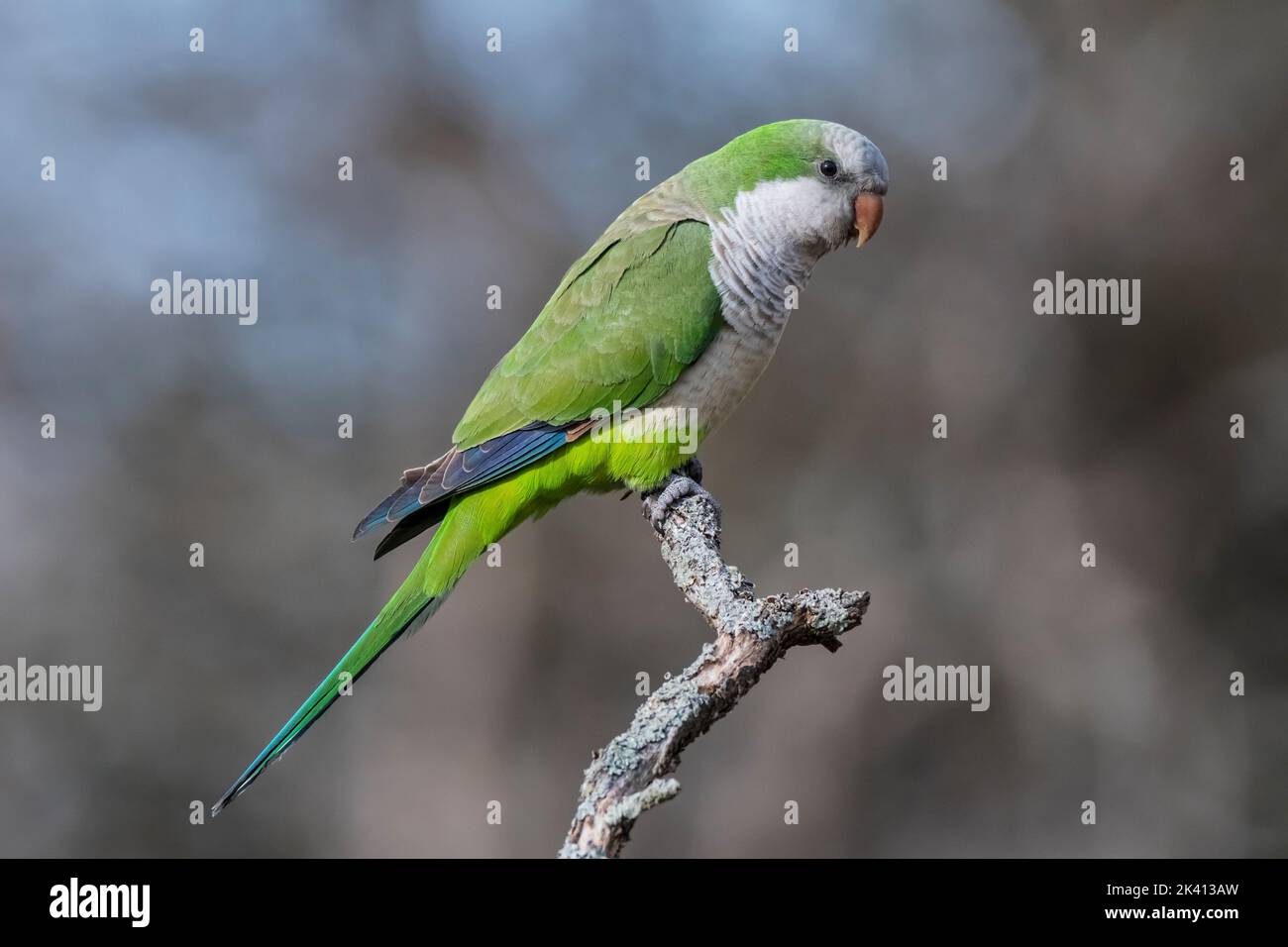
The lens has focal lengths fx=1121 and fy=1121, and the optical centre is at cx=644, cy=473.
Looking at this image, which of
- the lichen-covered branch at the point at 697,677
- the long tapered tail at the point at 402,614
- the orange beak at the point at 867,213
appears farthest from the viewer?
the orange beak at the point at 867,213

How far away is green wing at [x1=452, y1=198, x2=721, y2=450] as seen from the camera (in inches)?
171

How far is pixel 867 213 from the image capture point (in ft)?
14.6

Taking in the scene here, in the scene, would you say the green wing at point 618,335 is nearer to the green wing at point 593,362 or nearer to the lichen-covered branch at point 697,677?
the green wing at point 593,362

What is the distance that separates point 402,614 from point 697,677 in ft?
4.95

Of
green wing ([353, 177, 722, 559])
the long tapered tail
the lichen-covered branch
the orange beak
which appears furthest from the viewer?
the orange beak

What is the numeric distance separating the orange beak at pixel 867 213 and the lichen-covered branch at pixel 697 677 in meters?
1.39

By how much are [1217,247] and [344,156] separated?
638cm

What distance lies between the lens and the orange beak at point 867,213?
14.6 feet

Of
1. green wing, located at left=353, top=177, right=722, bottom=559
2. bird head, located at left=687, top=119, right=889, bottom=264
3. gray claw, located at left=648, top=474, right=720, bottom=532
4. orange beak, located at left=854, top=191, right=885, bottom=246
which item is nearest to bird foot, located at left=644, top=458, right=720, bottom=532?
gray claw, located at left=648, top=474, right=720, bottom=532

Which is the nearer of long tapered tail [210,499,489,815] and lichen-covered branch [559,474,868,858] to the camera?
lichen-covered branch [559,474,868,858]

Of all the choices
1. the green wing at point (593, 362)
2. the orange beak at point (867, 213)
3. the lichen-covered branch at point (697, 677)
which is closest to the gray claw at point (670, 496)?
the lichen-covered branch at point (697, 677)

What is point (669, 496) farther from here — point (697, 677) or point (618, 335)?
point (697, 677)

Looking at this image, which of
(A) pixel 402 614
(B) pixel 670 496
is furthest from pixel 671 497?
(A) pixel 402 614

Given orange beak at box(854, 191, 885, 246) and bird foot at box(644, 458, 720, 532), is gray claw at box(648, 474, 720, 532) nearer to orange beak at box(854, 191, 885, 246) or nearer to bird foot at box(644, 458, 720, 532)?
bird foot at box(644, 458, 720, 532)
